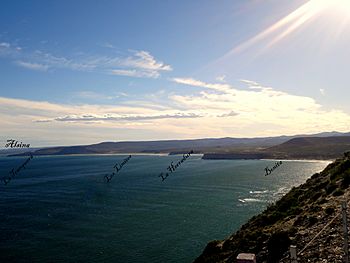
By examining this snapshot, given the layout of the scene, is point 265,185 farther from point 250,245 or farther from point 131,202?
point 250,245

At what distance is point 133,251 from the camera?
56.4 meters

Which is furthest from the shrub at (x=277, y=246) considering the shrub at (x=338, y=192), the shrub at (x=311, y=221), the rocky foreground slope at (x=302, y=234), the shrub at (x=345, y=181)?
the shrub at (x=345, y=181)

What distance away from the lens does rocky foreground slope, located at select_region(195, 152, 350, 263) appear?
70.9 ft

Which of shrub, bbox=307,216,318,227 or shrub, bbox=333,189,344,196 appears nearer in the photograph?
shrub, bbox=307,216,318,227

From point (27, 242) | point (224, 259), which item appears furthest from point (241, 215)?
point (224, 259)

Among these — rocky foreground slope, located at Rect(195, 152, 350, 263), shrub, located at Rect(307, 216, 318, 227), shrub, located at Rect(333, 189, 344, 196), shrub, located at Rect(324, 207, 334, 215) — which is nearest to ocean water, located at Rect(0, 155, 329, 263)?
rocky foreground slope, located at Rect(195, 152, 350, 263)

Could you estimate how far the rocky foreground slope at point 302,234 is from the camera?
21.6 metres

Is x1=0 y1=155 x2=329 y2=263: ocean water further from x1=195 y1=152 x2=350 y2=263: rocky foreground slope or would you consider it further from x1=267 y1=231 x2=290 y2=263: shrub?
x1=267 y1=231 x2=290 y2=263: shrub

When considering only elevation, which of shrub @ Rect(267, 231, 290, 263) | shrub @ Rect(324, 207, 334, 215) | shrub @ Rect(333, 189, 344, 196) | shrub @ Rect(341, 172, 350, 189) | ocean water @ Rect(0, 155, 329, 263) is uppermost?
shrub @ Rect(341, 172, 350, 189)

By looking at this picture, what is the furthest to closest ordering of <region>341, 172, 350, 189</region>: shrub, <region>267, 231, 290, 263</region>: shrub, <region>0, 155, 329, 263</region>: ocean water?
<region>0, 155, 329, 263</region>: ocean water, <region>341, 172, 350, 189</region>: shrub, <region>267, 231, 290, 263</region>: shrub

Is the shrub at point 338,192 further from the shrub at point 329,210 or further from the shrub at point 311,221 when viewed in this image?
the shrub at point 311,221

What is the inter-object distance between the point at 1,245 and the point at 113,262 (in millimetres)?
24660

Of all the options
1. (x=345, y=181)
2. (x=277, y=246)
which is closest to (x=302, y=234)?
(x=277, y=246)

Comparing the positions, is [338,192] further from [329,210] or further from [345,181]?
[329,210]
